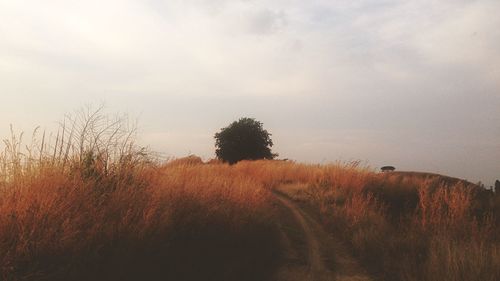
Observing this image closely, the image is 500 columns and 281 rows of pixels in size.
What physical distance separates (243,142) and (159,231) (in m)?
30.6

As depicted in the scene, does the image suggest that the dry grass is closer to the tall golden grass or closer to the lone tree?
the tall golden grass

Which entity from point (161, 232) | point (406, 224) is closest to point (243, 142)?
point (406, 224)

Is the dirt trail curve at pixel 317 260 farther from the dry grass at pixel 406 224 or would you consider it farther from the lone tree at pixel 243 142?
the lone tree at pixel 243 142

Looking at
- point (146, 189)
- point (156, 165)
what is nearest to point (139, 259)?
point (146, 189)

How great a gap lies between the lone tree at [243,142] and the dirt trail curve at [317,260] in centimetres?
2578

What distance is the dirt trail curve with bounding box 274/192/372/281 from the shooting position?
745cm

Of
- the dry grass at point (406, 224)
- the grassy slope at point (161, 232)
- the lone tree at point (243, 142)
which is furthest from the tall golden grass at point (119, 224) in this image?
the lone tree at point (243, 142)

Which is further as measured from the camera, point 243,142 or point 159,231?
point 243,142

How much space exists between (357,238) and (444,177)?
10574mm

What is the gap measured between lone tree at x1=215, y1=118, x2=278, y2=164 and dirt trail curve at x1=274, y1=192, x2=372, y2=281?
25776 millimetres

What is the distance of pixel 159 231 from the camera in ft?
21.8

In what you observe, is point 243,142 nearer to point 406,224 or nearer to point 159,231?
point 406,224

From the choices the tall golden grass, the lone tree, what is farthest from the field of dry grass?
the lone tree

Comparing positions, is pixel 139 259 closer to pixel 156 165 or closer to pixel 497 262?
pixel 156 165
